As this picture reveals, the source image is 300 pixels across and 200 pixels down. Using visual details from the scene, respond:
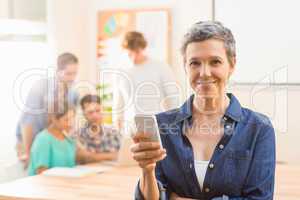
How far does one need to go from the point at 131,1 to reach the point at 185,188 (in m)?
2.34

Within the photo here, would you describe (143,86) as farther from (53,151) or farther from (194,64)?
(194,64)

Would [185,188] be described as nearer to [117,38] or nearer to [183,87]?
[183,87]

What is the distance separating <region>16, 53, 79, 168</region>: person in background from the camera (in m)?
2.69

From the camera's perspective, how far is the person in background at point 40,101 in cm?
269

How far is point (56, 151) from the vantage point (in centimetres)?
228

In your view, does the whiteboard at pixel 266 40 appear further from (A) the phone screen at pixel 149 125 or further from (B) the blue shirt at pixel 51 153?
(A) the phone screen at pixel 149 125

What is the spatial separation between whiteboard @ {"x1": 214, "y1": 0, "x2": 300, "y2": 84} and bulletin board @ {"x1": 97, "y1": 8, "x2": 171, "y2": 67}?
49cm

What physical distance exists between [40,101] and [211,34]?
1.66m

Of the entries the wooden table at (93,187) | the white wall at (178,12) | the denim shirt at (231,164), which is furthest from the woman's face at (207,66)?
the white wall at (178,12)

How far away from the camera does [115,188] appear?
1.79m

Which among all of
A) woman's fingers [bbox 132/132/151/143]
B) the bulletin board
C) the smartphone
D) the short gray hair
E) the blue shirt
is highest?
the bulletin board

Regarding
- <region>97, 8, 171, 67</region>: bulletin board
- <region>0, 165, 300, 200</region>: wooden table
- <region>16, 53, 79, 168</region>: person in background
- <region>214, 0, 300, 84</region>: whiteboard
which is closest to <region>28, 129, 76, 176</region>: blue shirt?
<region>0, 165, 300, 200</region>: wooden table

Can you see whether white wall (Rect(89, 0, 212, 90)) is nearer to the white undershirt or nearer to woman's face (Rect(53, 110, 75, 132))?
woman's face (Rect(53, 110, 75, 132))

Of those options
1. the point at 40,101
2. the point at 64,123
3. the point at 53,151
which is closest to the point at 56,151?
the point at 53,151
